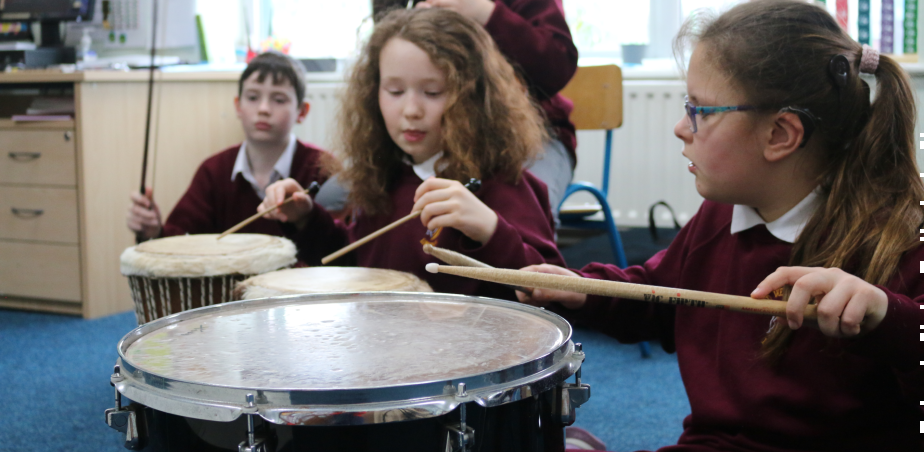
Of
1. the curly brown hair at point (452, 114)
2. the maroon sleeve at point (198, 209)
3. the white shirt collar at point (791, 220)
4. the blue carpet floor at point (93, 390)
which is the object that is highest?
the curly brown hair at point (452, 114)

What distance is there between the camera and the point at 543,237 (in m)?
1.34

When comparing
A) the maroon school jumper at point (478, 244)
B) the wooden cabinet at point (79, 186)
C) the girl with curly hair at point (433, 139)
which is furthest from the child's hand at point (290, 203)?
the wooden cabinet at point (79, 186)

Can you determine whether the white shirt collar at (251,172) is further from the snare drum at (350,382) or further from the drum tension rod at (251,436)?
the drum tension rod at (251,436)

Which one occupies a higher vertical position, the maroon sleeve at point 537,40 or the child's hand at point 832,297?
the maroon sleeve at point 537,40

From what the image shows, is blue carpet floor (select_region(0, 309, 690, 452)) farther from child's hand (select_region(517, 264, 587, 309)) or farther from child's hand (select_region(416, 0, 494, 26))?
child's hand (select_region(416, 0, 494, 26))

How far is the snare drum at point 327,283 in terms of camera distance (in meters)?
1.08

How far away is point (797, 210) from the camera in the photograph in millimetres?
897

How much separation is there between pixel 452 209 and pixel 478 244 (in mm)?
130

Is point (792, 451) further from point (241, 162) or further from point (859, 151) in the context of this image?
point (241, 162)

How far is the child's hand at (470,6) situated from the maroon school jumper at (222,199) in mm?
610

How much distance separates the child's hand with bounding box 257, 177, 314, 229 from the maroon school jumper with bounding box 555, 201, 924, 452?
724 mm

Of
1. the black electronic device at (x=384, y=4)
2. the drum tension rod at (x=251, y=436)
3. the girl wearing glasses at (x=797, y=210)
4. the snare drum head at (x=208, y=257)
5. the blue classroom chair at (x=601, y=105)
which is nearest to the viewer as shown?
the drum tension rod at (x=251, y=436)

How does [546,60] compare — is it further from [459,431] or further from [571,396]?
[459,431]

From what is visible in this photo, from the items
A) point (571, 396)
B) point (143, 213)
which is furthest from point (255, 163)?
point (571, 396)
